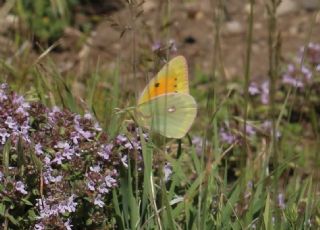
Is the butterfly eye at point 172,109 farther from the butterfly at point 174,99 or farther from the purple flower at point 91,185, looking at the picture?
the purple flower at point 91,185

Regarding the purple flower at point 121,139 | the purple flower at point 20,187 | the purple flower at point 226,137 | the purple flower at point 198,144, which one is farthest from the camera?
the purple flower at point 226,137

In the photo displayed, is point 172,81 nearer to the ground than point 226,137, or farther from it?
farther from it

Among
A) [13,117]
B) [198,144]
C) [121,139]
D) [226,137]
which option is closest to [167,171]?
[121,139]

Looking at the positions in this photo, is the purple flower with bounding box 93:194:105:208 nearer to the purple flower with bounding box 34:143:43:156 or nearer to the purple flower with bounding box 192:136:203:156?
the purple flower with bounding box 34:143:43:156

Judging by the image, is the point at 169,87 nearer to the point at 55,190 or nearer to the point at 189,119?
the point at 189,119

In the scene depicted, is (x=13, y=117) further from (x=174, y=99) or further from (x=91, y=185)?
(x=174, y=99)

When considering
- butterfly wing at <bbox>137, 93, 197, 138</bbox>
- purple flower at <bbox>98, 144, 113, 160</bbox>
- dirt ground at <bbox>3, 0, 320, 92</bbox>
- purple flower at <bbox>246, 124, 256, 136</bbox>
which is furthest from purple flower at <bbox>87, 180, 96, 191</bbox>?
dirt ground at <bbox>3, 0, 320, 92</bbox>

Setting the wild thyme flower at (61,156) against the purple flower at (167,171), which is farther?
the purple flower at (167,171)

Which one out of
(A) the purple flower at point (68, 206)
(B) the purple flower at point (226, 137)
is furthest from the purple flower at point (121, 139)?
(B) the purple flower at point (226, 137)
